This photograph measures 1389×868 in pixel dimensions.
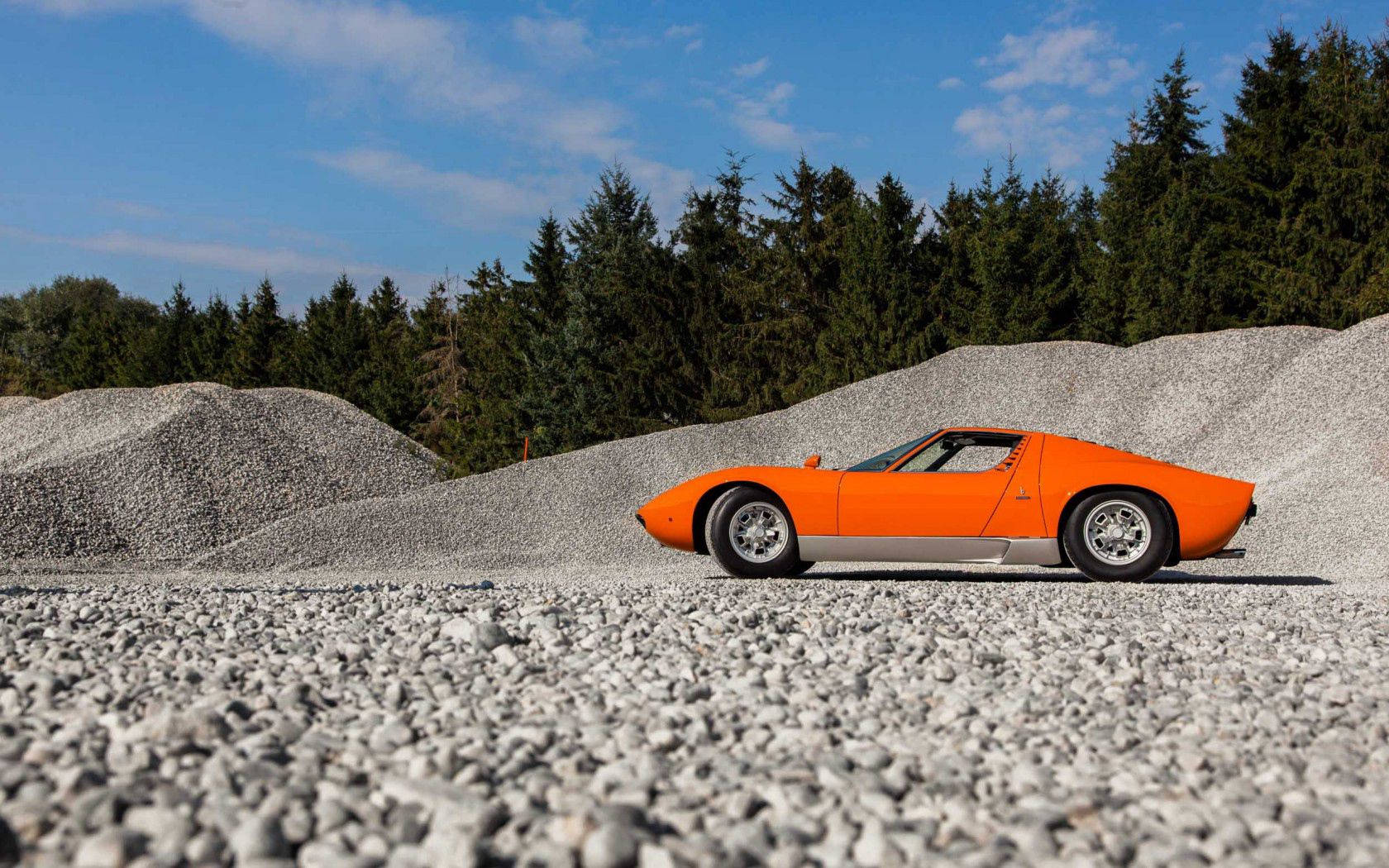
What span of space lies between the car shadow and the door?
2.35 ft

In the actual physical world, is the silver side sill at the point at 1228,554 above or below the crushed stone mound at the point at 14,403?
below

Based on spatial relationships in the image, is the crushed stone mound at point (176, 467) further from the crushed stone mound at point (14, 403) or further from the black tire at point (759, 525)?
the black tire at point (759, 525)

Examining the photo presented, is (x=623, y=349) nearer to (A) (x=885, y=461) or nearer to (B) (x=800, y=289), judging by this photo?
(B) (x=800, y=289)

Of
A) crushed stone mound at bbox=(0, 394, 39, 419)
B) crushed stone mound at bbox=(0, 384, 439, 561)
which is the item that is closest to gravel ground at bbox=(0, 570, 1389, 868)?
crushed stone mound at bbox=(0, 384, 439, 561)

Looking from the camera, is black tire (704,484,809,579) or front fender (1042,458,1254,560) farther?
black tire (704,484,809,579)

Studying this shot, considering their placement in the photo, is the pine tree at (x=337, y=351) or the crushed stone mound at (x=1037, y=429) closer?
the crushed stone mound at (x=1037, y=429)

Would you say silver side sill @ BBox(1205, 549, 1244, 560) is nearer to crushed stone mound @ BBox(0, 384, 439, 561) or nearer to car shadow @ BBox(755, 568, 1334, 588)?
car shadow @ BBox(755, 568, 1334, 588)

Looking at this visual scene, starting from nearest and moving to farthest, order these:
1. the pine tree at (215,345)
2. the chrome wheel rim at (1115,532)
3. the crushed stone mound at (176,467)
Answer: the chrome wheel rim at (1115,532) < the crushed stone mound at (176,467) < the pine tree at (215,345)

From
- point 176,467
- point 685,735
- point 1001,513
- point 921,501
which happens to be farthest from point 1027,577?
point 176,467

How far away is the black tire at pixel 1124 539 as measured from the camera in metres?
7.67

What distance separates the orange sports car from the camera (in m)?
7.67

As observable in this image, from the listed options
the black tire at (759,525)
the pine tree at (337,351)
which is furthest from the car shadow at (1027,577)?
the pine tree at (337,351)

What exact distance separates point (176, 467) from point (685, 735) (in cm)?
1748

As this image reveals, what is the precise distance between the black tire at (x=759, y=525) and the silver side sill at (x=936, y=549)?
0.13 metres
